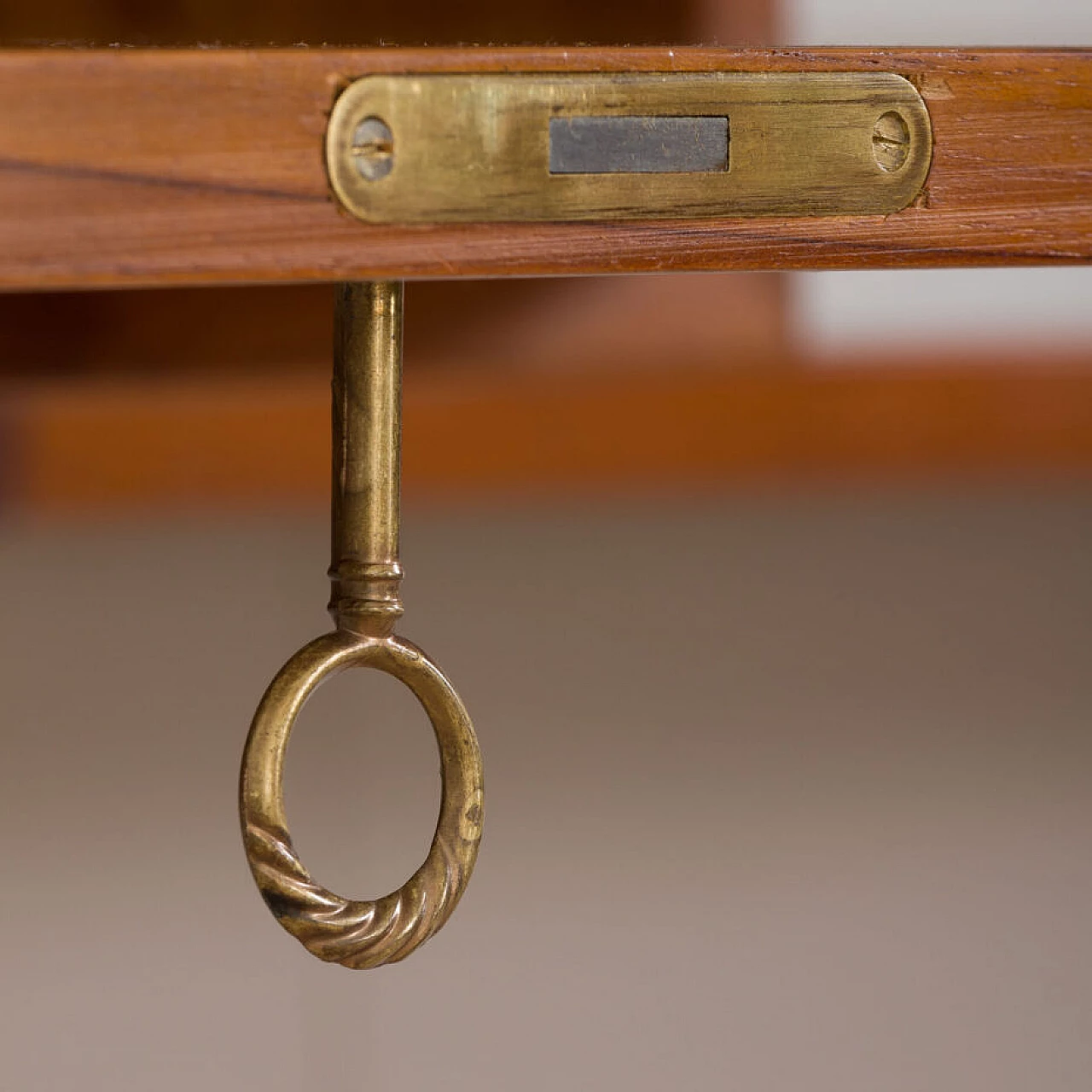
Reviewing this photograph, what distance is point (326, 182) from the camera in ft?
0.61

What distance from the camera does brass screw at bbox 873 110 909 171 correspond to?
204mm

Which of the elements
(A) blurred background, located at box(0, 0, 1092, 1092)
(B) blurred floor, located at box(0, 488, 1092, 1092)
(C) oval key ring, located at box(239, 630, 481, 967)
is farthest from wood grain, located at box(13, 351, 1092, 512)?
(C) oval key ring, located at box(239, 630, 481, 967)

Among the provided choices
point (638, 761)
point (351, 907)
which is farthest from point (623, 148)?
point (638, 761)

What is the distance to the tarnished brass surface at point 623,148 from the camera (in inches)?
7.4

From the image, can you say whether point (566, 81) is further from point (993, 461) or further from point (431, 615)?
point (431, 615)

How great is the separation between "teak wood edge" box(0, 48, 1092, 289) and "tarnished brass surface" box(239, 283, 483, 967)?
2.6 inches

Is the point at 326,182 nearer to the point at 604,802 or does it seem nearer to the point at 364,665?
the point at 364,665

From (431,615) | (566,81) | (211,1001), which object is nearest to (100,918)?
(211,1001)

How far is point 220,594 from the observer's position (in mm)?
652

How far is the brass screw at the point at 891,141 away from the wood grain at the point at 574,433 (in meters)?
0.28

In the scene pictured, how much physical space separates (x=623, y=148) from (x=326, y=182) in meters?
0.04

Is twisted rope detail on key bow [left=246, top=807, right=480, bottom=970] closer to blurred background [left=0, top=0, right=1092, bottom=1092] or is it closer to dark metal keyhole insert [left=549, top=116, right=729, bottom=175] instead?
dark metal keyhole insert [left=549, top=116, right=729, bottom=175]

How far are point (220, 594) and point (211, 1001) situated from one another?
6.9 inches

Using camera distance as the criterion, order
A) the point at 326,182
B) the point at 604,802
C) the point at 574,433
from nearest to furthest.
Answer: the point at 326,182 < the point at 574,433 < the point at 604,802
